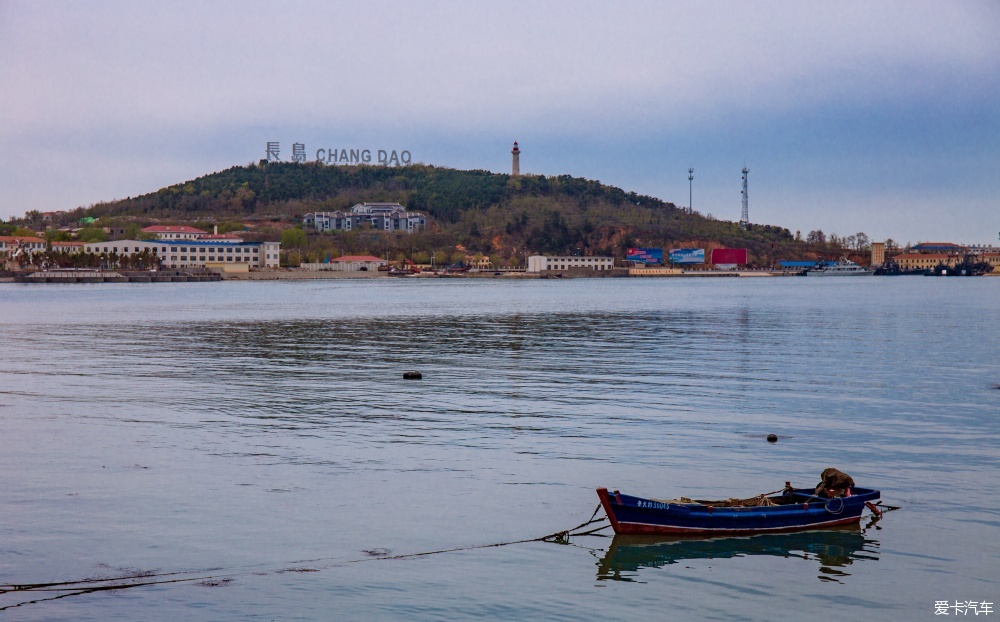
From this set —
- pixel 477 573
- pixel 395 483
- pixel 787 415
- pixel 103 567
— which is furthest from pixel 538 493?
pixel 787 415

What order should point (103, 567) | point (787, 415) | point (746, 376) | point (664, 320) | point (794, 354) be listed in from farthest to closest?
point (664, 320)
point (794, 354)
point (746, 376)
point (787, 415)
point (103, 567)

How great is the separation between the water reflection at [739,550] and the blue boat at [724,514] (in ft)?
0.52

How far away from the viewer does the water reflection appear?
662 inches

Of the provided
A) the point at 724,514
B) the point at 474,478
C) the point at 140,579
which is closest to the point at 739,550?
the point at 724,514

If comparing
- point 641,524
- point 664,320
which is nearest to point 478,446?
point 641,524

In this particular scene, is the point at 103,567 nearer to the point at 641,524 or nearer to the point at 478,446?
the point at 641,524

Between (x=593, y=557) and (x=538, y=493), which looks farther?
(x=538, y=493)

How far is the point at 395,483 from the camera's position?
2228cm

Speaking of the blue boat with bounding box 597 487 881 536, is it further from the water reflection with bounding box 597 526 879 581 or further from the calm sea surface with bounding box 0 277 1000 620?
the calm sea surface with bounding box 0 277 1000 620

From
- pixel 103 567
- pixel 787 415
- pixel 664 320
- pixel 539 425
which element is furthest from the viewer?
pixel 664 320

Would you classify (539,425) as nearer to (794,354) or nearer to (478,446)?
(478,446)

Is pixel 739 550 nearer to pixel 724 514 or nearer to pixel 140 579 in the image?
pixel 724 514

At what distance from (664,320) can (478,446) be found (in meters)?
59.5

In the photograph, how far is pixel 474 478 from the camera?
22.8m
